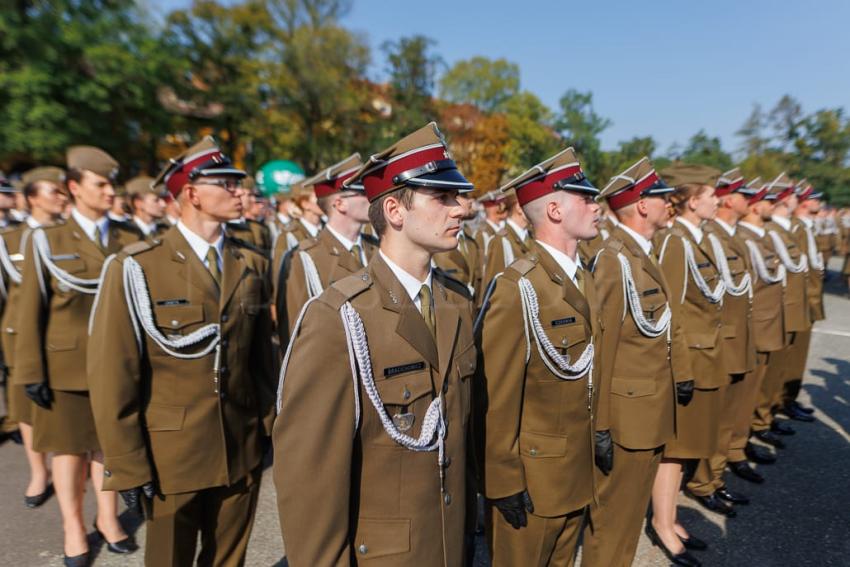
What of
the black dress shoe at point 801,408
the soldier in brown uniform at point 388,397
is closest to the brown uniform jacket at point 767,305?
the black dress shoe at point 801,408

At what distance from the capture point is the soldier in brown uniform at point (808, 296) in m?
6.44

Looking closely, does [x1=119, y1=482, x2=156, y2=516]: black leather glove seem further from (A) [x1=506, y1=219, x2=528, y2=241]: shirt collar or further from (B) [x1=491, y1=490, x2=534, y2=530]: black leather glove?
(A) [x1=506, y1=219, x2=528, y2=241]: shirt collar

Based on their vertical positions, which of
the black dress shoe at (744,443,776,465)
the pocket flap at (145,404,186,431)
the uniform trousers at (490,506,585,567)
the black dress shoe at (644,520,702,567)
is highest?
the pocket flap at (145,404,186,431)

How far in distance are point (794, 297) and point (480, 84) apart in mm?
49373

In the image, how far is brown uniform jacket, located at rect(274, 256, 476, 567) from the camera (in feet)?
5.47

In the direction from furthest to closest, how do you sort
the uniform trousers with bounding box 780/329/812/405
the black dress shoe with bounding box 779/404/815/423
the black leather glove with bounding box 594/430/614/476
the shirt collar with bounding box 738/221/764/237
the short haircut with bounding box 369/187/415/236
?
1. the uniform trousers with bounding box 780/329/812/405
2. the black dress shoe with bounding box 779/404/815/423
3. the shirt collar with bounding box 738/221/764/237
4. the black leather glove with bounding box 594/430/614/476
5. the short haircut with bounding box 369/187/415/236

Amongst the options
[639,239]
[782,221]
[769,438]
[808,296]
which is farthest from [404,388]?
[782,221]

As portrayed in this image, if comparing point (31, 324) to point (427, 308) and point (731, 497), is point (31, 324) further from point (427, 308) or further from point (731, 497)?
point (731, 497)

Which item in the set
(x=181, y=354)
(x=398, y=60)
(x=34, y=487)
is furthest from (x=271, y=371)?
(x=398, y=60)

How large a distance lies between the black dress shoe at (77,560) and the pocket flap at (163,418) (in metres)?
1.75

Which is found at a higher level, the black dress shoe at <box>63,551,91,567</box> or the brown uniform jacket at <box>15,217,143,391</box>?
the brown uniform jacket at <box>15,217,143,391</box>

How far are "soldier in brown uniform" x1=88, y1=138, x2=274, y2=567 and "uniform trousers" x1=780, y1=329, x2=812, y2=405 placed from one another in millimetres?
6244

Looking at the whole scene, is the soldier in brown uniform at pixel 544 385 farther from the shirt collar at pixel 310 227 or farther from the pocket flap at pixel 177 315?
the shirt collar at pixel 310 227

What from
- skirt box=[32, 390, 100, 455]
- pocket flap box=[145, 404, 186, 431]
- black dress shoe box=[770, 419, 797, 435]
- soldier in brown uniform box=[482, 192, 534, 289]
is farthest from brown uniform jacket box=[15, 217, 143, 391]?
black dress shoe box=[770, 419, 797, 435]
